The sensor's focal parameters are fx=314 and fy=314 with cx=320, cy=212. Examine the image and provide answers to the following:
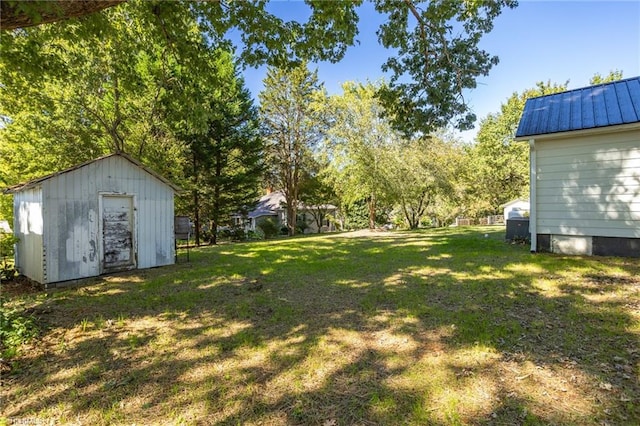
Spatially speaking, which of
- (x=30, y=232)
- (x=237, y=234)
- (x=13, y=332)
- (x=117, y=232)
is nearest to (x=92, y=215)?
(x=117, y=232)

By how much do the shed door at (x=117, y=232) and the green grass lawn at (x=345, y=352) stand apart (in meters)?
1.57

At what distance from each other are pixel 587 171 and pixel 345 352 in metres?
7.58

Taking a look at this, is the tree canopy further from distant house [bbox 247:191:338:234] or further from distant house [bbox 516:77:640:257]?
distant house [bbox 247:191:338:234]

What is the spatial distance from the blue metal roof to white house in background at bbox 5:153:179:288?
9.86 meters

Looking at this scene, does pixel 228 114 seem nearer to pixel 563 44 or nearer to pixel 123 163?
pixel 123 163

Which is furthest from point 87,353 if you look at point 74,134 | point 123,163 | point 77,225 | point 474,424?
point 74,134

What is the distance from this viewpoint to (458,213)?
31.3 m

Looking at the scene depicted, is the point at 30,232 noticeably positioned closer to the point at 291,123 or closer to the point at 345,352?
the point at 345,352

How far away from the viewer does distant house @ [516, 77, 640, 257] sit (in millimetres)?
6863

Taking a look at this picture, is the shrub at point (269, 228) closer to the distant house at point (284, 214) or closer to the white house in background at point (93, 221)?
the distant house at point (284, 214)

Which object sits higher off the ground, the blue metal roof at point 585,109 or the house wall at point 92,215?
the blue metal roof at point 585,109

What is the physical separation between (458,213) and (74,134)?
30514 mm

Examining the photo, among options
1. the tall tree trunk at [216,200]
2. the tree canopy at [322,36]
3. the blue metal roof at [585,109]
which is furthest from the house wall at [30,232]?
the blue metal roof at [585,109]

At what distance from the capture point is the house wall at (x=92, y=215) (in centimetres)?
671
